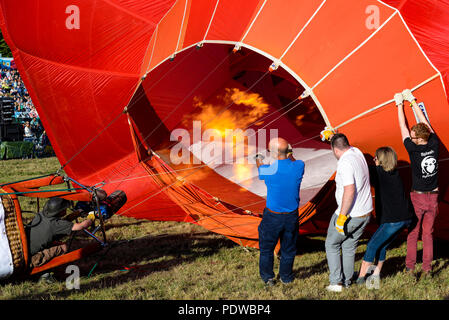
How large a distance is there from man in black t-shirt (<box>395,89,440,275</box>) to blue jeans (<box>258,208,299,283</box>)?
3.84 ft

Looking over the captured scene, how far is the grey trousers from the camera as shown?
3.78m

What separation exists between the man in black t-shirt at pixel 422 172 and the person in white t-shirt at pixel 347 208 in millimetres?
580

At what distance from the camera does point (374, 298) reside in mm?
3707

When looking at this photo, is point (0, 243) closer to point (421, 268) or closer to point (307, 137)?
point (421, 268)

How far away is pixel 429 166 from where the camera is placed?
4070 millimetres

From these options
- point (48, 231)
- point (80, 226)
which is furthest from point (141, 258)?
point (48, 231)

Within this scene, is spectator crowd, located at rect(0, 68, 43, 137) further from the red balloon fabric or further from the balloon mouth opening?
the balloon mouth opening

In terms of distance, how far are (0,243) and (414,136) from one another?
3.64 meters

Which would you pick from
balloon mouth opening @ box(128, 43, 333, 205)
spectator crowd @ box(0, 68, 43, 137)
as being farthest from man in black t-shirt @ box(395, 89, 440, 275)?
spectator crowd @ box(0, 68, 43, 137)

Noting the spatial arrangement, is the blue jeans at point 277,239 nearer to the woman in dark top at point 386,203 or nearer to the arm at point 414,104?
the woman in dark top at point 386,203

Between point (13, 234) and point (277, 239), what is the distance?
2.27 meters

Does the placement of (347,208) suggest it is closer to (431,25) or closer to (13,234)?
(431,25)

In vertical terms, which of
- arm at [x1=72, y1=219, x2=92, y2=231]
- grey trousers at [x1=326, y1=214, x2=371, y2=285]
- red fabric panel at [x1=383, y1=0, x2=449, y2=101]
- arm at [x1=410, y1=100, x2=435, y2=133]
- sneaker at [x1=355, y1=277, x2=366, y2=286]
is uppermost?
red fabric panel at [x1=383, y1=0, x2=449, y2=101]

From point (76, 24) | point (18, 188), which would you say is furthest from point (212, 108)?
point (18, 188)
